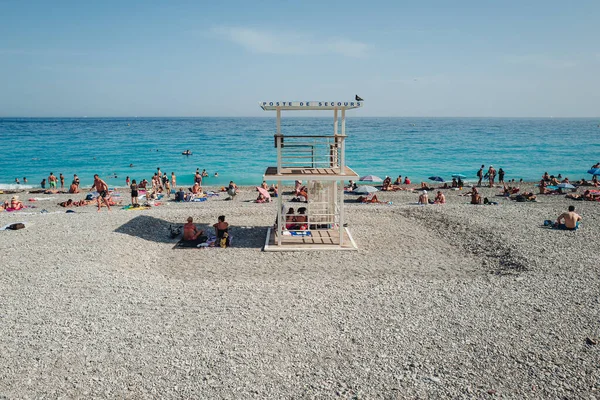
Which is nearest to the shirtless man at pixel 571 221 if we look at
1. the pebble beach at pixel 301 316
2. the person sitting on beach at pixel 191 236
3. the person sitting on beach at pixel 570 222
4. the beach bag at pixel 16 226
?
the person sitting on beach at pixel 570 222

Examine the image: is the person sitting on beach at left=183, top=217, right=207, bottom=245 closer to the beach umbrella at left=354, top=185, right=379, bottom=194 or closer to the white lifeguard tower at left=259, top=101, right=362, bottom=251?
the white lifeguard tower at left=259, top=101, right=362, bottom=251

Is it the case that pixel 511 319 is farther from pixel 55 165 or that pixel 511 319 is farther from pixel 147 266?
pixel 55 165

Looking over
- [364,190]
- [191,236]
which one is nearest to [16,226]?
[191,236]

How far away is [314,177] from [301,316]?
4999 millimetres

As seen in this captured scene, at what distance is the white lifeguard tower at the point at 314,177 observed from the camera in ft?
41.7

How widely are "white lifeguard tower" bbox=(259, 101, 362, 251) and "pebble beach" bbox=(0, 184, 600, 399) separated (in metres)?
0.78

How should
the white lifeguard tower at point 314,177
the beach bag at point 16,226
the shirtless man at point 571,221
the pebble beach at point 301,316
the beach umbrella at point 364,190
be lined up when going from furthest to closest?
the beach umbrella at point 364,190, the beach bag at point 16,226, the shirtless man at point 571,221, the white lifeguard tower at point 314,177, the pebble beach at point 301,316

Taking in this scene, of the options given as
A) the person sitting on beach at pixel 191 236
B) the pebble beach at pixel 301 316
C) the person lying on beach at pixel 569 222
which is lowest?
the pebble beach at pixel 301 316

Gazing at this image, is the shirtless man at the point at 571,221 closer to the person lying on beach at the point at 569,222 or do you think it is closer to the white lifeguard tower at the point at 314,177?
the person lying on beach at the point at 569,222

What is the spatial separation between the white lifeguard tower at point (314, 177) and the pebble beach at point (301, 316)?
779 millimetres

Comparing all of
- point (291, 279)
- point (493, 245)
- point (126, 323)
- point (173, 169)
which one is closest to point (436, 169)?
point (173, 169)

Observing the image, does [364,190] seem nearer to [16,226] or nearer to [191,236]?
[191,236]

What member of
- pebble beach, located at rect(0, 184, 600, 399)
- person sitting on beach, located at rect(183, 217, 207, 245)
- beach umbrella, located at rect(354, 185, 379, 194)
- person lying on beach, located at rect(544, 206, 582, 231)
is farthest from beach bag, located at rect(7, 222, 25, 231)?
person lying on beach, located at rect(544, 206, 582, 231)

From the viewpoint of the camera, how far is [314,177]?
41.7ft
